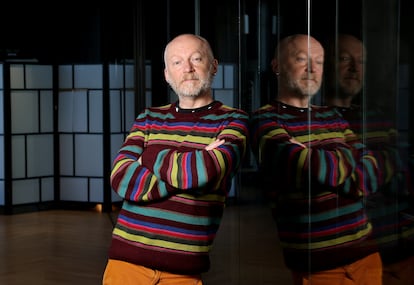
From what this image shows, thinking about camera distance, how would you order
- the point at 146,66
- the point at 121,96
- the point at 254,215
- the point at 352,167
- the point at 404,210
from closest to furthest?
the point at 404,210 → the point at 352,167 → the point at 254,215 → the point at 146,66 → the point at 121,96

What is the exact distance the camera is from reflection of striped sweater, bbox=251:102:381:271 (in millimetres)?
1361

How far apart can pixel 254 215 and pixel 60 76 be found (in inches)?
227

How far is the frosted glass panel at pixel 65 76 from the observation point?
7449 mm

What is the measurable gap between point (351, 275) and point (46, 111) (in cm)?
633

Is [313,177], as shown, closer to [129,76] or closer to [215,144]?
[215,144]

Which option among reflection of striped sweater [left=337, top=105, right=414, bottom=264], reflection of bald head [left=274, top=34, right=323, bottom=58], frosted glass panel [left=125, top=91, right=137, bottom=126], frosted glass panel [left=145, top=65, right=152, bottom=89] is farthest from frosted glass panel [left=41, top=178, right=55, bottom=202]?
reflection of striped sweater [left=337, top=105, right=414, bottom=264]

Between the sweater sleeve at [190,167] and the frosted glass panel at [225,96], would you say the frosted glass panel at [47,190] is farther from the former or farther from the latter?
the sweater sleeve at [190,167]

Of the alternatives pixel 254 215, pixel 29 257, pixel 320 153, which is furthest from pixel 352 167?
pixel 29 257

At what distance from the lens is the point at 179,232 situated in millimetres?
1990

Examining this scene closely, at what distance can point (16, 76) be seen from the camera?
289 inches

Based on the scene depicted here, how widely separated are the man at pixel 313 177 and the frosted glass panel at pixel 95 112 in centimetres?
553

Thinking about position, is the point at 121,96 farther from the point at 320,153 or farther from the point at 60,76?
the point at 320,153

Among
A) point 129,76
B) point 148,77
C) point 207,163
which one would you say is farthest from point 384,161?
point 129,76

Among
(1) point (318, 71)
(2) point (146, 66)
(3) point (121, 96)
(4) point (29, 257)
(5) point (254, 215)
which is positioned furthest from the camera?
(3) point (121, 96)
